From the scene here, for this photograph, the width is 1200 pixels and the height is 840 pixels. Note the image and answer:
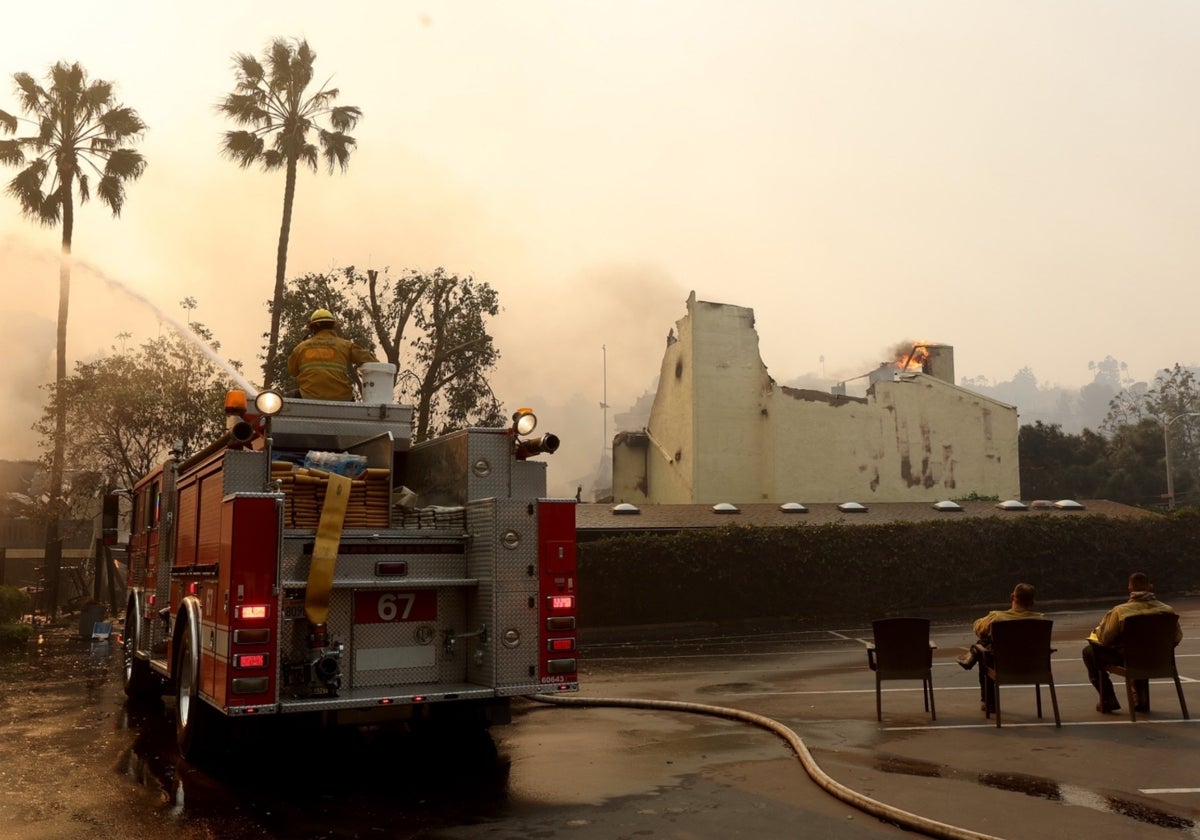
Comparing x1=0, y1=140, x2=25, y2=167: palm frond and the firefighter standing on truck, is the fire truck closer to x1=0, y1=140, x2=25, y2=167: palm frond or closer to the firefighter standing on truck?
the firefighter standing on truck

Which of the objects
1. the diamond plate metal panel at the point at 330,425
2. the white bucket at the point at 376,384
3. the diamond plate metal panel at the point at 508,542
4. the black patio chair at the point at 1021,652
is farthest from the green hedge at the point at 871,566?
the diamond plate metal panel at the point at 508,542

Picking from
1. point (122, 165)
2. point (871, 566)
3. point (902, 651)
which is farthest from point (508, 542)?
point (122, 165)

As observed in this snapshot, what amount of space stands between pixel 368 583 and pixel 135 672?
20.1ft

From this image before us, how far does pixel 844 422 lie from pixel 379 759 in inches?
1444

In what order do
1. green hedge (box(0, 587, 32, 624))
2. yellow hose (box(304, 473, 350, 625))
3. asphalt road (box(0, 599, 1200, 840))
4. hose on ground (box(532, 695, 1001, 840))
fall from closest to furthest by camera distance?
hose on ground (box(532, 695, 1001, 840)) < asphalt road (box(0, 599, 1200, 840)) < yellow hose (box(304, 473, 350, 625)) < green hedge (box(0, 587, 32, 624))

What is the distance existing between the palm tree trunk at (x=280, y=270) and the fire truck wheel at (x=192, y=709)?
1976 cm

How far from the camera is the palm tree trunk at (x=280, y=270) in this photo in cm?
2805

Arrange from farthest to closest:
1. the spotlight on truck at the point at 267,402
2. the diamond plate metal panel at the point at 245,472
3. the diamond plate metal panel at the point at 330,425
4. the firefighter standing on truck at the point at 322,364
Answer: the firefighter standing on truck at the point at 322,364 < the diamond plate metal panel at the point at 330,425 < the spotlight on truck at the point at 267,402 < the diamond plate metal panel at the point at 245,472

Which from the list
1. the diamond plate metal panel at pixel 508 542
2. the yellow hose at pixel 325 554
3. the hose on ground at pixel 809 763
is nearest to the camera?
the hose on ground at pixel 809 763

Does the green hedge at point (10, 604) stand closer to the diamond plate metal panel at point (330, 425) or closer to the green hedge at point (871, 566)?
the green hedge at point (871, 566)

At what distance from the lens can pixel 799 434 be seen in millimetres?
42438

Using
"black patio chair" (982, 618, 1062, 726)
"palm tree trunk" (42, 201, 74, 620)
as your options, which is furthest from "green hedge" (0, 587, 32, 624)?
"black patio chair" (982, 618, 1062, 726)

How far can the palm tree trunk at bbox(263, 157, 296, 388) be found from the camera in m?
28.0

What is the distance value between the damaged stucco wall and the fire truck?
1304 inches
